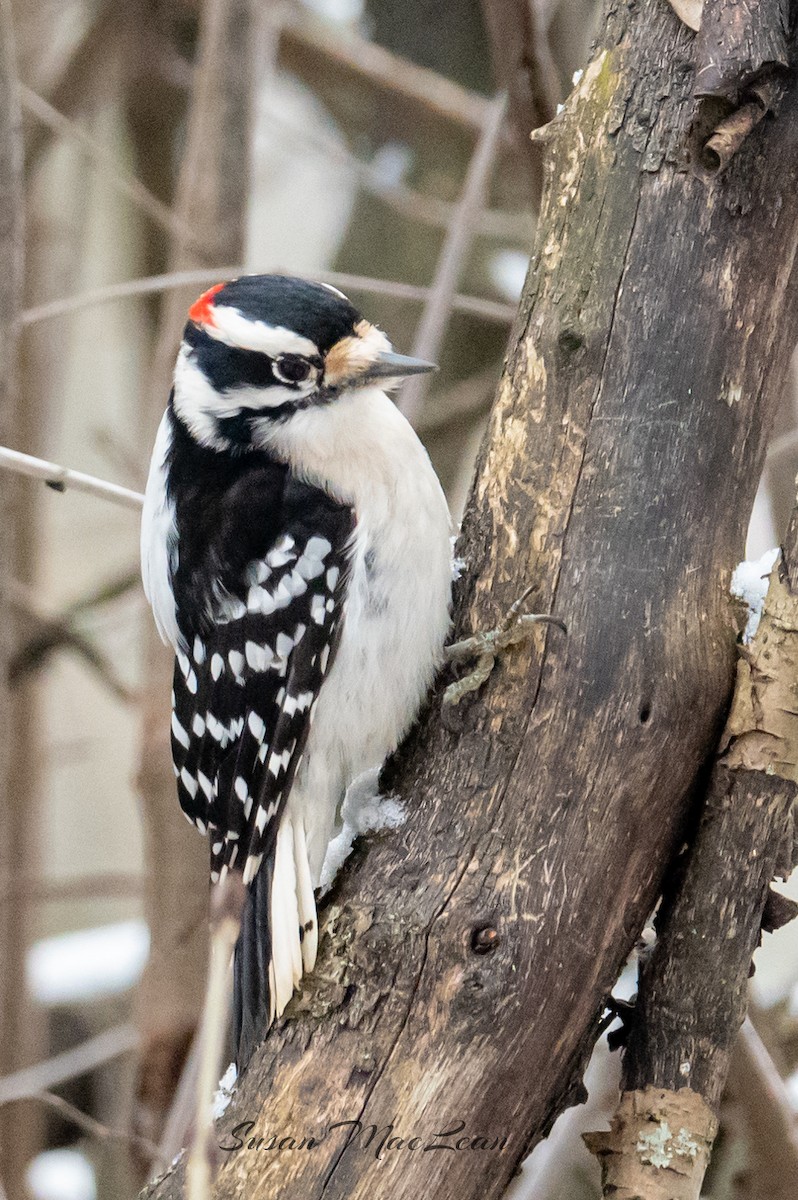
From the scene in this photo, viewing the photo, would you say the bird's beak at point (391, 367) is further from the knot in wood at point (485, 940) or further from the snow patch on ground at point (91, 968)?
the snow patch on ground at point (91, 968)

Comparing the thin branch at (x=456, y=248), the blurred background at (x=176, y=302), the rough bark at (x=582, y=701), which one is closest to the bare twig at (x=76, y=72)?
the blurred background at (x=176, y=302)

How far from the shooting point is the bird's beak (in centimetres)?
182

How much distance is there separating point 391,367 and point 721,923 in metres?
0.88

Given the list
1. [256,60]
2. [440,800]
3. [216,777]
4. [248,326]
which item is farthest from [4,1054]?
[256,60]

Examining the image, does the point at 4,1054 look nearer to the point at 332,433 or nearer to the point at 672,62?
the point at 332,433

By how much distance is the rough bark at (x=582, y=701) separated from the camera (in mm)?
1560

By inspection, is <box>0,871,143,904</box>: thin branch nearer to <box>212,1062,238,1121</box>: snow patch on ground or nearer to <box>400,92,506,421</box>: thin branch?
<box>212,1062,238,1121</box>: snow patch on ground

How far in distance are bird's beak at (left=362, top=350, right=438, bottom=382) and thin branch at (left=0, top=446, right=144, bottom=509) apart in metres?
0.42

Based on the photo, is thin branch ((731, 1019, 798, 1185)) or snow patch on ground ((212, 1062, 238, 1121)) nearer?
snow patch on ground ((212, 1062, 238, 1121))

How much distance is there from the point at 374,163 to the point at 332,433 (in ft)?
6.64

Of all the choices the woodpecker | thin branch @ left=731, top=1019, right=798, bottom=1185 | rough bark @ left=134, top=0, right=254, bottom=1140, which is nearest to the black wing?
the woodpecker

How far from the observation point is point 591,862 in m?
1.58

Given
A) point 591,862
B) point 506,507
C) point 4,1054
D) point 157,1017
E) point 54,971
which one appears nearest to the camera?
point 591,862

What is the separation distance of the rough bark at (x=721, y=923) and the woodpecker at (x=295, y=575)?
1.44 ft
